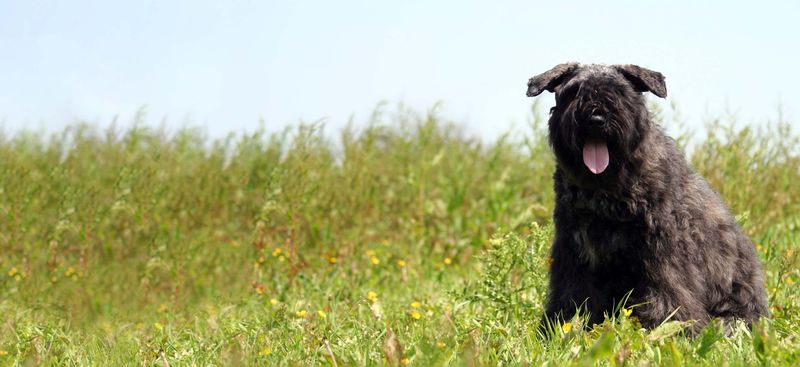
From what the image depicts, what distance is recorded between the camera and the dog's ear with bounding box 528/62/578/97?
4.71 meters

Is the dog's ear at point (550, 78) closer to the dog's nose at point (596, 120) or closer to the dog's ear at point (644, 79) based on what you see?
the dog's ear at point (644, 79)

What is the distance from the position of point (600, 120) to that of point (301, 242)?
4.27m

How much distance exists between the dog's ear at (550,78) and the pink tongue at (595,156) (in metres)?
0.48

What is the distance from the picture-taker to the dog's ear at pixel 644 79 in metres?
4.60

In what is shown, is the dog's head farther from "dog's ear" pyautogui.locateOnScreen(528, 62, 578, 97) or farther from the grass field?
the grass field

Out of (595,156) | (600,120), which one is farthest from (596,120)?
(595,156)

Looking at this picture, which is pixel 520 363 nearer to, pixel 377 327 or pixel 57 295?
pixel 377 327

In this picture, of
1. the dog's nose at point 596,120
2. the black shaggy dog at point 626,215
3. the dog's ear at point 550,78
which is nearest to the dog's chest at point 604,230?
the black shaggy dog at point 626,215

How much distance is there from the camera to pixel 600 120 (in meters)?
4.33

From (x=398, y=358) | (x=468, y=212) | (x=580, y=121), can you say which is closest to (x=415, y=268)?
(x=468, y=212)

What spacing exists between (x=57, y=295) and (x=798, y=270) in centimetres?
629

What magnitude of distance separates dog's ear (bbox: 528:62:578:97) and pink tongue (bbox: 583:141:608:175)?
48 centimetres

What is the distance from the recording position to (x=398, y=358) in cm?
353

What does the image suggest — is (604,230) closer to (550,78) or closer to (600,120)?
(600,120)
